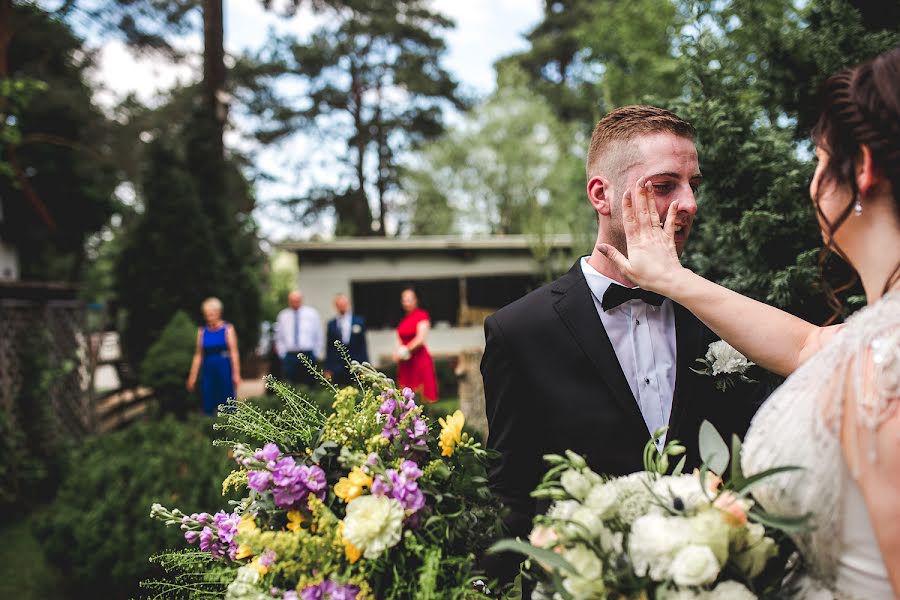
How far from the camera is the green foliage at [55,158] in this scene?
1562 centimetres

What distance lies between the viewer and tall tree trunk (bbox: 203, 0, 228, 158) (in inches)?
586

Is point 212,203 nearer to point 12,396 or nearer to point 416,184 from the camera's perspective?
point 12,396

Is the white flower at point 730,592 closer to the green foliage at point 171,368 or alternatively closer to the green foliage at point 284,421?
the green foliage at point 284,421

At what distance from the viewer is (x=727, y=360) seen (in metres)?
1.83

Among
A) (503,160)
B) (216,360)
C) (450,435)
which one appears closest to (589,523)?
(450,435)

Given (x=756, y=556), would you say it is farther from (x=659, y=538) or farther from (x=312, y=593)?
(x=312, y=593)

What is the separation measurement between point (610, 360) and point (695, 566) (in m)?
0.89

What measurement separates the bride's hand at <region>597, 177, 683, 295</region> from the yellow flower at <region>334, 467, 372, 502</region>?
0.87 meters

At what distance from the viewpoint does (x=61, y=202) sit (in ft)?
65.2

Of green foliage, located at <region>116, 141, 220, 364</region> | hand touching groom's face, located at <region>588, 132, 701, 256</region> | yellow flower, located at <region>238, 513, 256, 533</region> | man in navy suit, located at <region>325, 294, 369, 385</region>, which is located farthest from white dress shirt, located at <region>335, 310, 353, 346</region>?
yellow flower, located at <region>238, 513, 256, 533</region>

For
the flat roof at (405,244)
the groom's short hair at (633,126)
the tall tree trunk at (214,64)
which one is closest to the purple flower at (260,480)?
the groom's short hair at (633,126)

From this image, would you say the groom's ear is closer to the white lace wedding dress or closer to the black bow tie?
the black bow tie

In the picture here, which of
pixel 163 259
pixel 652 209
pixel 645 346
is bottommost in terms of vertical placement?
pixel 645 346

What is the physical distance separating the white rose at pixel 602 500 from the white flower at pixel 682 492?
0.33 feet
